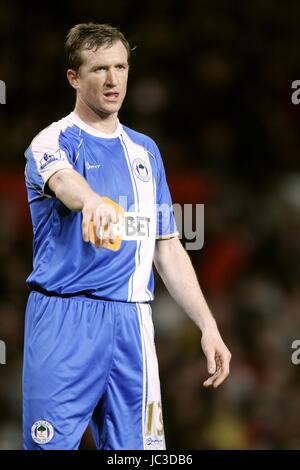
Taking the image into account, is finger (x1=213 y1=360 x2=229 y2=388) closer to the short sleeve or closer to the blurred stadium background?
the short sleeve

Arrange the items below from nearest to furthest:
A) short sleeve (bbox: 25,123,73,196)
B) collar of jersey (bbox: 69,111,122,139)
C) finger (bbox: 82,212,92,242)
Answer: finger (bbox: 82,212,92,242), short sleeve (bbox: 25,123,73,196), collar of jersey (bbox: 69,111,122,139)

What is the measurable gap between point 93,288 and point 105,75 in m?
0.76

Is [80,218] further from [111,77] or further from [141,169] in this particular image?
[111,77]

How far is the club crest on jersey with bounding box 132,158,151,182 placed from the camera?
3.67m

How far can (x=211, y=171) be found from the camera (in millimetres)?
8219

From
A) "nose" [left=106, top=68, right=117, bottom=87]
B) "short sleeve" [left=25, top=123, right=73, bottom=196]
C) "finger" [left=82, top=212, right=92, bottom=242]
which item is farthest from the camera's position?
"nose" [left=106, top=68, right=117, bottom=87]

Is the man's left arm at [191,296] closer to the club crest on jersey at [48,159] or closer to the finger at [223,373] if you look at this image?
the finger at [223,373]

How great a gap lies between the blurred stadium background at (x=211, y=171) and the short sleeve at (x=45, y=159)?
322cm

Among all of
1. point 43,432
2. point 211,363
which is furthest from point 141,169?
point 43,432

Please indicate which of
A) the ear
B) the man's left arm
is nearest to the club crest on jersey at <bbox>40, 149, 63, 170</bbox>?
the ear

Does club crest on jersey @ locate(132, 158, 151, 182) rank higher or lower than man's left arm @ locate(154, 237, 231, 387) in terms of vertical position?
higher

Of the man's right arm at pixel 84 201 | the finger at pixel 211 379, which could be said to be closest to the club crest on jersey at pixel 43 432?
the finger at pixel 211 379

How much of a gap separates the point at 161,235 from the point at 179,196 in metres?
3.67
